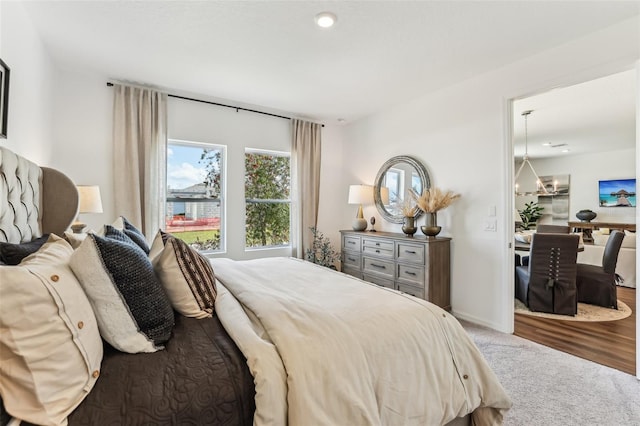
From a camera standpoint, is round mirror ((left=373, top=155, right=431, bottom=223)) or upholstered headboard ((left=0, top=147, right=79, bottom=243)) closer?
upholstered headboard ((left=0, top=147, right=79, bottom=243))

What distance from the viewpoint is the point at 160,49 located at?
2.60 m

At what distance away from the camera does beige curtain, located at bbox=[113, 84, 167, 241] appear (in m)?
3.23

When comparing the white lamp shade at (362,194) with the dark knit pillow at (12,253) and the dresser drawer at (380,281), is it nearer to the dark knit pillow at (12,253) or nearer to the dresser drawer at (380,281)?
the dresser drawer at (380,281)

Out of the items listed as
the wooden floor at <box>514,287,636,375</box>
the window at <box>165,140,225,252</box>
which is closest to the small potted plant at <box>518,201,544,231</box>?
the wooden floor at <box>514,287,636,375</box>

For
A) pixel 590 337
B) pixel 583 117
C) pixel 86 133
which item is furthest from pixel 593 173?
pixel 86 133

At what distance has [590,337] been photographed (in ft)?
9.32

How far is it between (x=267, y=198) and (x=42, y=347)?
11.7 feet

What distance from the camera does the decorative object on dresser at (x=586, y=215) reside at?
6855 millimetres

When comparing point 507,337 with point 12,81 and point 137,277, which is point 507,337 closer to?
point 137,277

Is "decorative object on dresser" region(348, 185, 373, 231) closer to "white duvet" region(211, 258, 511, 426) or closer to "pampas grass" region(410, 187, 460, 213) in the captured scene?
"pampas grass" region(410, 187, 460, 213)

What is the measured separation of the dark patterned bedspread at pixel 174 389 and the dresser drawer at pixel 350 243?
3.04 m

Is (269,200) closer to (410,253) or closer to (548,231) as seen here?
(410,253)

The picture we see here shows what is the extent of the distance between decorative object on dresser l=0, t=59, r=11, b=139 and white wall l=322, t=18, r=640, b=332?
3.68 meters

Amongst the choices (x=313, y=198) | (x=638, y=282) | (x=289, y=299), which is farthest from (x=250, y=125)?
(x=638, y=282)
